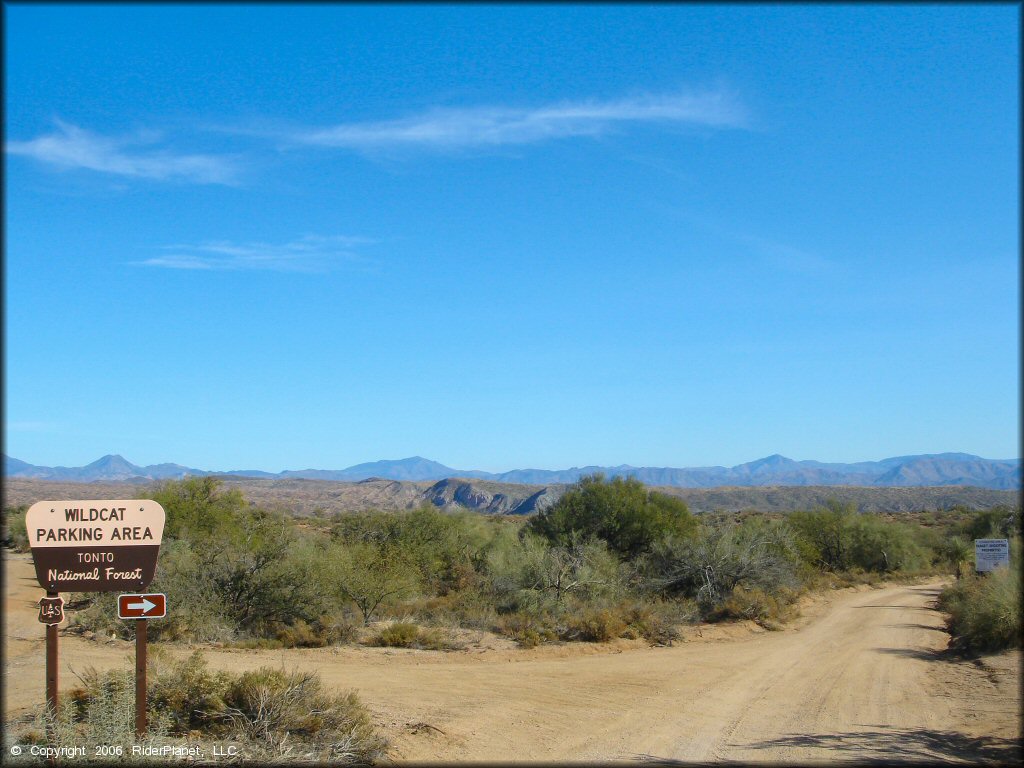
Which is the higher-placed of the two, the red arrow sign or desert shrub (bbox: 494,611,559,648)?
the red arrow sign

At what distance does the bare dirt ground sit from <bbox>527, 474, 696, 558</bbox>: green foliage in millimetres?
9766

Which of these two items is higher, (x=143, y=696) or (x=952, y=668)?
(x=143, y=696)

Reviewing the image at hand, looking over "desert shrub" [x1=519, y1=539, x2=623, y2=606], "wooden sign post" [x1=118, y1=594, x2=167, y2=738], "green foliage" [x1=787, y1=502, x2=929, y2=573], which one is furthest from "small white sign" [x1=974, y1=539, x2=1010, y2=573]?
"wooden sign post" [x1=118, y1=594, x2=167, y2=738]

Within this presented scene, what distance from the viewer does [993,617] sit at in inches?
712

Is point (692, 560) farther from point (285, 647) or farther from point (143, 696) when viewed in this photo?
point (143, 696)

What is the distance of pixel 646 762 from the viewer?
34.4 feet

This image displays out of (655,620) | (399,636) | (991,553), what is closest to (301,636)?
(399,636)

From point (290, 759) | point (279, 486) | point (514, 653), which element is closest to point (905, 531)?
point (514, 653)

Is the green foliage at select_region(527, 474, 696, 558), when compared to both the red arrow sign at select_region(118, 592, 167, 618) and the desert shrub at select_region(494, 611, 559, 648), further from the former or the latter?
the red arrow sign at select_region(118, 592, 167, 618)

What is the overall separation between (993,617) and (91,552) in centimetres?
1879

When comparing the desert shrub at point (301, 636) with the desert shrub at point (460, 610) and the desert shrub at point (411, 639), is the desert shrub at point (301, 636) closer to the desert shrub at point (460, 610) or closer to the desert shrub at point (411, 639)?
the desert shrub at point (411, 639)

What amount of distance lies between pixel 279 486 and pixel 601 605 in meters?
164

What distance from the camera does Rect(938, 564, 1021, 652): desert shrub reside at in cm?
1750

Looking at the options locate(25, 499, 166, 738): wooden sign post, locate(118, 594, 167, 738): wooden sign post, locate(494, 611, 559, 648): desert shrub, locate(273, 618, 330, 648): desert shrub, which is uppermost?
locate(25, 499, 166, 738): wooden sign post
